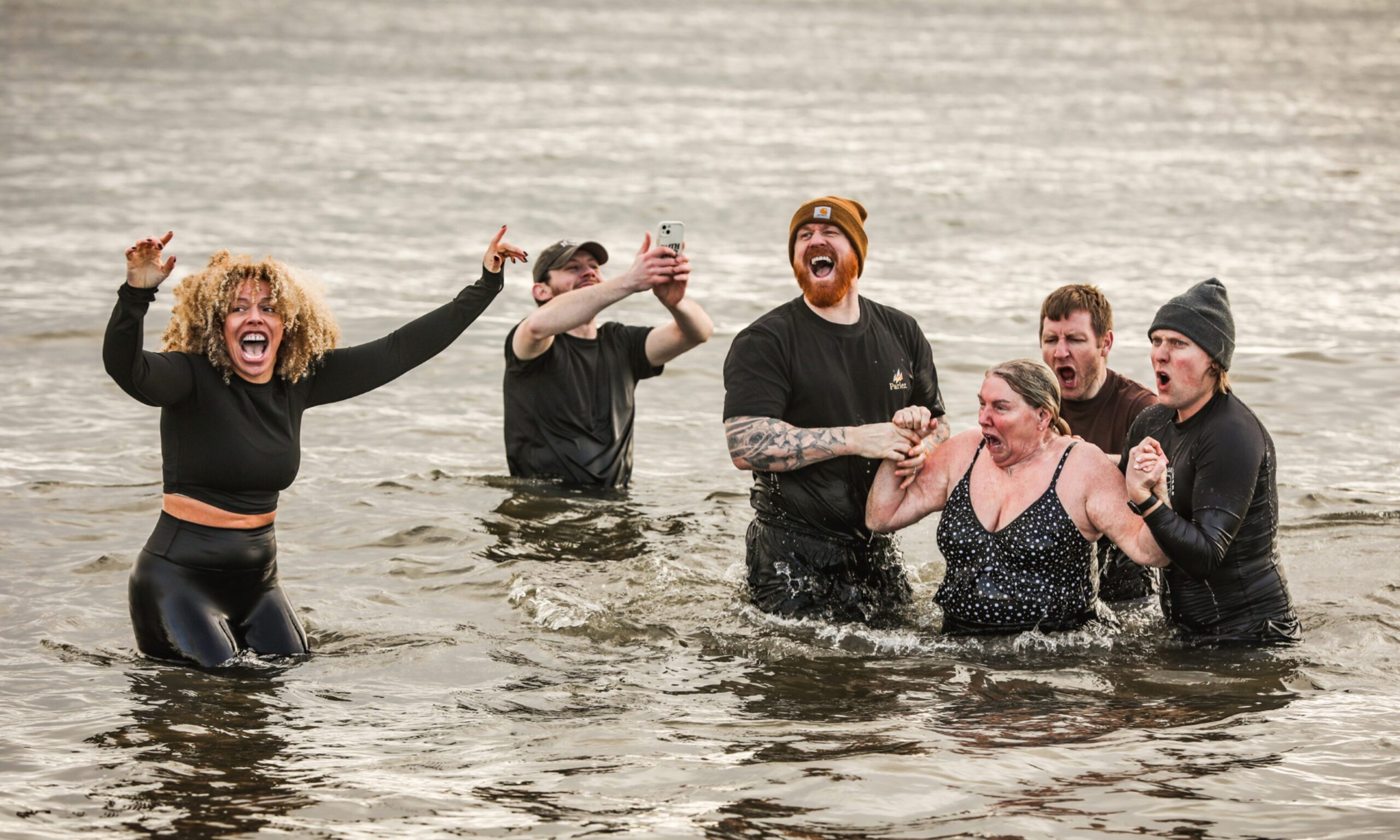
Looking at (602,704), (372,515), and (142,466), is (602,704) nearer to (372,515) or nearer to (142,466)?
(372,515)

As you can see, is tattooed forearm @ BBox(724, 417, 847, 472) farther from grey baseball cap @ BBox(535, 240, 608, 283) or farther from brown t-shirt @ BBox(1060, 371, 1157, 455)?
grey baseball cap @ BBox(535, 240, 608, 283)

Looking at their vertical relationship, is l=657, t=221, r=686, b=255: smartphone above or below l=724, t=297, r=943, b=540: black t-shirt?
above

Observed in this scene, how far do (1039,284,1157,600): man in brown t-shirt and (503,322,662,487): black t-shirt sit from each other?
3.06 meters

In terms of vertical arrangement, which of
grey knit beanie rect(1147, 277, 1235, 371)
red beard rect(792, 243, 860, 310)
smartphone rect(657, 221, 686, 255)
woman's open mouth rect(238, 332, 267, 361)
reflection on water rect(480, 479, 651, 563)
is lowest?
reflection on water rect(480, 479, 651, 563)

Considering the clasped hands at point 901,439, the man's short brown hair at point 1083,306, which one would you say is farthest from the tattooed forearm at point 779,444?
the man's short brown hair at point 1083,306

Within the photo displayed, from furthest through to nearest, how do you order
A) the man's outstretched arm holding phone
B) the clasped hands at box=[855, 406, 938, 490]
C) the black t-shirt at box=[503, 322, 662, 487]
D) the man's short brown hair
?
the black t-shirt at box=[503, 322, 662, 487], the man's short brown hair, the man's outstretched arm holding phone, the clasped hands at box=[855, 406, 938, 490]

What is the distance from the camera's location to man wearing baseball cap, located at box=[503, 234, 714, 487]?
31.5ft

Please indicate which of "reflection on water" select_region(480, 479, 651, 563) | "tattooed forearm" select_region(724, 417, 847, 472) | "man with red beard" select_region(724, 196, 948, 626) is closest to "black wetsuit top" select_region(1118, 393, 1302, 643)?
"man with red beard" select_region(724, 196, 948, 626)

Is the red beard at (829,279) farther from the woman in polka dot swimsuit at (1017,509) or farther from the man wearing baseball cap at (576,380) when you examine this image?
the man wearing baseball cap at (576,380)

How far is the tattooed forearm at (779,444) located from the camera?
6.92 m

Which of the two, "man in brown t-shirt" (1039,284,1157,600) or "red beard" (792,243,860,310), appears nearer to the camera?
"red beard" (792,243,860,310)

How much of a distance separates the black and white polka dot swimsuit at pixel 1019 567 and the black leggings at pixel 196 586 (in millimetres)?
3245

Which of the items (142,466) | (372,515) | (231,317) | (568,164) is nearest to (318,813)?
(231,317)

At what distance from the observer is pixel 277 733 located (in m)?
6.38
